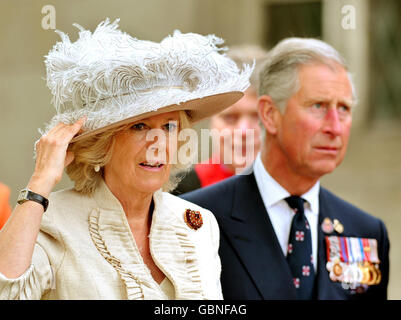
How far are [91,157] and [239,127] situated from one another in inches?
64.5

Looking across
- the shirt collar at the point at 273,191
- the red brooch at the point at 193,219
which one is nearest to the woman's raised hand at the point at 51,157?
the red brooch at the point at 193,219

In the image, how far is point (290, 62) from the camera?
3.44m

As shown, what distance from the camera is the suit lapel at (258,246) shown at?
10.1 ft

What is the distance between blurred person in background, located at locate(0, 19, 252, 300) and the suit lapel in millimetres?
407

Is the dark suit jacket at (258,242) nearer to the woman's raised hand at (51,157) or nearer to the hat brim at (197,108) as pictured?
the hat brim at (197,108)

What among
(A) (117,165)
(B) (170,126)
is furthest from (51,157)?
(B) (170,126)

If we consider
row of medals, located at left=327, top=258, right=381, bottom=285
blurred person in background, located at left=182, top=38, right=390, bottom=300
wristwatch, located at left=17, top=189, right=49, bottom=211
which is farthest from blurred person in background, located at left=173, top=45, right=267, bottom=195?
wristwatch, located at left=17, top=189, right=49, bottom=211

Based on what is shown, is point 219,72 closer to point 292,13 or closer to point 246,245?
point 246,245

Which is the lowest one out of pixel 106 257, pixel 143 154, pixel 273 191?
pixel 106 257

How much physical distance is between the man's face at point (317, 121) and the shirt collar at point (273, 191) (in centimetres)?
9

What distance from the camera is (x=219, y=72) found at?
104 inches

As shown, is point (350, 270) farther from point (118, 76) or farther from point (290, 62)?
point (118, 76)

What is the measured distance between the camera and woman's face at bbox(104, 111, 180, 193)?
256cm
